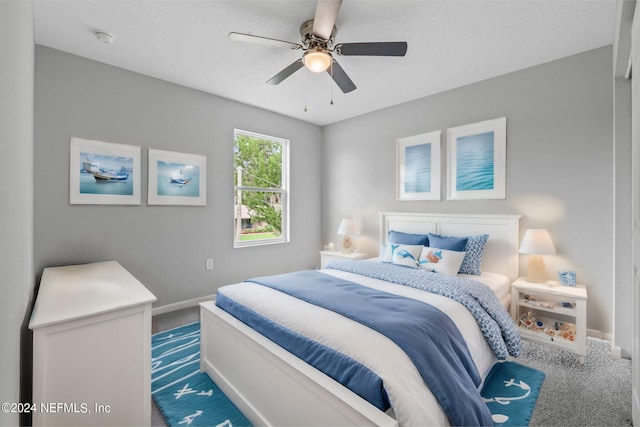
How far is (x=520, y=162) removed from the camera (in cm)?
298

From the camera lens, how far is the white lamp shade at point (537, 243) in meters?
2.59

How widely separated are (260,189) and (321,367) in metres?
3.15

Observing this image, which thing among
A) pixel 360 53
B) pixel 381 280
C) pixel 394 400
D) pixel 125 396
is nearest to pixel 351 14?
pixel 360 53

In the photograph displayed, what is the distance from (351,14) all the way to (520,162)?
2222 millimetres

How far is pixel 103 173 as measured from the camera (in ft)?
9.23

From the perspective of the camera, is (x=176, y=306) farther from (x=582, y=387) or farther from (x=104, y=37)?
(x=582, y=387)

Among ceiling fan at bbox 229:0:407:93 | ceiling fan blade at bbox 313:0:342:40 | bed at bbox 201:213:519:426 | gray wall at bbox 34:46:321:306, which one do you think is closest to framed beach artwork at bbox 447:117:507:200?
bed at bbox 201:213:519:426

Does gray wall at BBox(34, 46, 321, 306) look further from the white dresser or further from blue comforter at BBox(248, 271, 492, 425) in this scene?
blue comforter at BBox(248, 271, 492, 425)

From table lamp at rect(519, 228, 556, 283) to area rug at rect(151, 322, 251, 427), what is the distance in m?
2.67

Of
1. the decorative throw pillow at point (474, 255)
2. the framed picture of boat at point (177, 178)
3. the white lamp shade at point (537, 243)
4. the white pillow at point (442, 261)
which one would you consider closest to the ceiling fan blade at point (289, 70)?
the framed picture of boat at point (177, 178)

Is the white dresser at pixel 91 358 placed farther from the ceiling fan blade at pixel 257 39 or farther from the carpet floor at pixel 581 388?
the ceiling fan blade at pixel 257 39

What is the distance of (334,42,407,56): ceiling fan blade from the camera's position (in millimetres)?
1987

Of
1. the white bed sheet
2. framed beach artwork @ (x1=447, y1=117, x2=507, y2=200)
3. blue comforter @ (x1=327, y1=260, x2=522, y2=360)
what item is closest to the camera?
the white bed sheet

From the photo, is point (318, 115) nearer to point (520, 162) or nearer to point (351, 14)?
point (351, 14)
